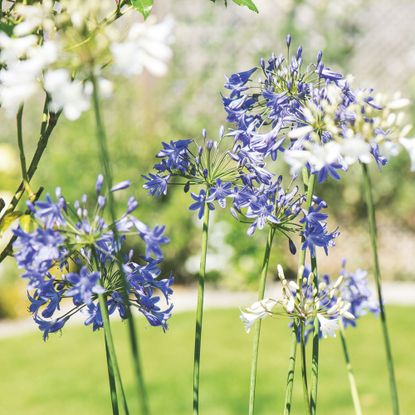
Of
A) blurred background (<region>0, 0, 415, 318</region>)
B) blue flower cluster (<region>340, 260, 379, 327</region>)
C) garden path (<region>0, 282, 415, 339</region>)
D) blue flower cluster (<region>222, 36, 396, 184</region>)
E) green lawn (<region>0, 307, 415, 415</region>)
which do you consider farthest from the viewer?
blurred background (<region>0, 0, 415, 318</region>)

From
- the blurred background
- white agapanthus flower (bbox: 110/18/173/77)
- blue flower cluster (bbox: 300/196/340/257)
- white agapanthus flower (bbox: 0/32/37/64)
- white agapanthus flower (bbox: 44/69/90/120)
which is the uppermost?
the blurred background

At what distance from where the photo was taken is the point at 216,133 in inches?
286

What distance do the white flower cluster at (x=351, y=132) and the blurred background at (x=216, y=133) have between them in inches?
221

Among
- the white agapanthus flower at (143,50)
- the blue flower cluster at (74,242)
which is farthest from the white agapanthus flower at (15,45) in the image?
the blue flower cluster at (74,242)

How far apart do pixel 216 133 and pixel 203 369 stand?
3093 mm

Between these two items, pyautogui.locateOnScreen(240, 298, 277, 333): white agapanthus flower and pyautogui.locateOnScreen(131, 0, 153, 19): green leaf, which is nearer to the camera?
pyautogui.locateOnScreen(131, 0, 153, 19): green leaf

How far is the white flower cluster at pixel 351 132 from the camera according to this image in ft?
3.31

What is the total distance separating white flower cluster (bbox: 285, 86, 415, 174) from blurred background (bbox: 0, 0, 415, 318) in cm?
561

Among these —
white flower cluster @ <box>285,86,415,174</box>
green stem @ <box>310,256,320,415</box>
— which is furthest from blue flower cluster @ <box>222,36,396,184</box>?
green stem @ <box>310,256,320,415</box>

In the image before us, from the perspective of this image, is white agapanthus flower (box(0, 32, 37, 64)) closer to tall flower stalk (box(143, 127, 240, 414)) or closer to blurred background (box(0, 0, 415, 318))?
tall flower stalk (box(143, 127, 240, 414))

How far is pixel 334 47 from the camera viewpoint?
7012mm

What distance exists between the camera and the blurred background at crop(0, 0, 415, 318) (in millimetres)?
7020

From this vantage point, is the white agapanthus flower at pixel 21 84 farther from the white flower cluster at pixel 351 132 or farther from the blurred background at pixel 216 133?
the blurred background at pixel 216 133

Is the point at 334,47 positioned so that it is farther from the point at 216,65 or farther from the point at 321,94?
the point at 321,94
